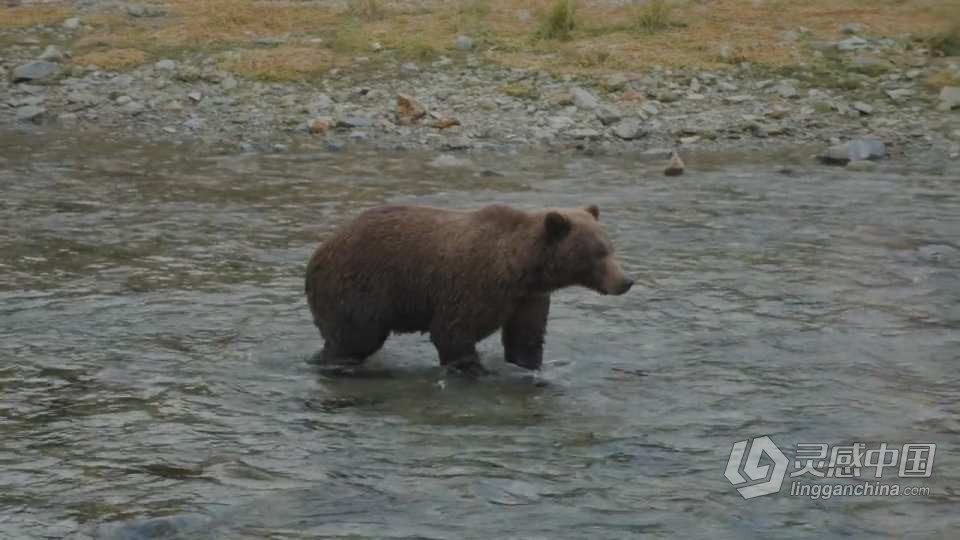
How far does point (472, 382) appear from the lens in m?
9.88

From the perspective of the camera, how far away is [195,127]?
21641 millimetres

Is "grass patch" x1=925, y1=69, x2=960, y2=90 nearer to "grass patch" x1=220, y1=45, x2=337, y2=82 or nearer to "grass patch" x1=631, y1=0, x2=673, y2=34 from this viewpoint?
"grass patch" x1=631, y1=0, x2=673, y2=34

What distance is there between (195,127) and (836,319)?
12.6 metres

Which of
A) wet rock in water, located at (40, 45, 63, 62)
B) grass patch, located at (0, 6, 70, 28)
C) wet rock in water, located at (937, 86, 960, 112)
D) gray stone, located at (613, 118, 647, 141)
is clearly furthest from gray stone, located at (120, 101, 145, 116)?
wet rock in water, located at (937, 86, 960, 112)

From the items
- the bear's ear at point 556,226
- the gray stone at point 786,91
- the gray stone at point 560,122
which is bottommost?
the gray stone at point 560,122

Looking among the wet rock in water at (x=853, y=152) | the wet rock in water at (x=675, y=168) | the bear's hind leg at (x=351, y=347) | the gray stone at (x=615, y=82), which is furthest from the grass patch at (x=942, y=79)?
the bear's hind leg at (x=351, y=347)

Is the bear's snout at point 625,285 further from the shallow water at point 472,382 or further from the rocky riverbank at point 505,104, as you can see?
the rocky riverbank at point 505,104

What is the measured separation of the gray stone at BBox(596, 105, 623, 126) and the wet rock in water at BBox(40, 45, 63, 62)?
9777 millimetres

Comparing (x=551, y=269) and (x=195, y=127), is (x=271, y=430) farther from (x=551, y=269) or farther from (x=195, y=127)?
(x=195, y=127)

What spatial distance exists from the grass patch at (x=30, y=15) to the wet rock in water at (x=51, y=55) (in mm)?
A: 2135

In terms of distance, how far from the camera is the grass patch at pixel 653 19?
2509 cm

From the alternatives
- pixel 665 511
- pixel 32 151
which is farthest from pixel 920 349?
pixel 32 151

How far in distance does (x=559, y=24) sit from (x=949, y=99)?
6.71 m

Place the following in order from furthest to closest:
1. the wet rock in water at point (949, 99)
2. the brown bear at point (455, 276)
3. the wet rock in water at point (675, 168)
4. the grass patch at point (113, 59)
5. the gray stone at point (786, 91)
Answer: the grass patch at point (113, 59), the gray stone at point (786, 91), the wet rock in water at point (949, 99), the wet rock in water at point (675, 168), the brown bear at point (455, 276)
